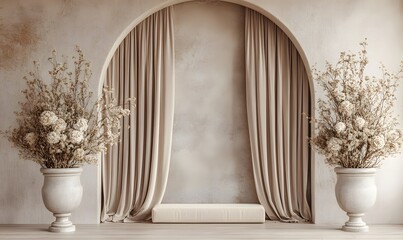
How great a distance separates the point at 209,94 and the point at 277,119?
103 cm

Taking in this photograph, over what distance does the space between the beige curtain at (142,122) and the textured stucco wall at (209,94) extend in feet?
0.76

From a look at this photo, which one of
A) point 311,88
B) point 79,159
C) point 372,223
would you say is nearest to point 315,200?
point 372,223

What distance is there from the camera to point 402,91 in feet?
23.4

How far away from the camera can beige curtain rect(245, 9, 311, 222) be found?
749cm

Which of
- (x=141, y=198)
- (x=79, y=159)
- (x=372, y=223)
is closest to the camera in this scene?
(x=79, y=159)

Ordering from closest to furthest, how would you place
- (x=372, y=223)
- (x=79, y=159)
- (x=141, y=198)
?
(x=79, y=159)
(x=372, y=223)
(x=141, y=198)

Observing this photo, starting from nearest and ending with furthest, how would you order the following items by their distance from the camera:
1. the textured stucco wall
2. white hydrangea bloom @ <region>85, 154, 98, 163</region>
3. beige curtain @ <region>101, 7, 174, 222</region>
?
white hydrangea bloom @ <region>85, 154, 98, 163</region> → beige curtain @ <region>101, 7, 174, 222</region> → the textured stucco wall

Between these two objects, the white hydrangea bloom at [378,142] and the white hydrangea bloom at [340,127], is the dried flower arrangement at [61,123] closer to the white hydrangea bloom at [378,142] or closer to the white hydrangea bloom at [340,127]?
the white hydrangea bloom at [340,127]

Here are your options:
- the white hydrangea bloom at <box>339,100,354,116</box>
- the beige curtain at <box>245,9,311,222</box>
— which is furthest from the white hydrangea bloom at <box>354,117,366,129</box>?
the beige curtain at <box>245,9,311,222</box>

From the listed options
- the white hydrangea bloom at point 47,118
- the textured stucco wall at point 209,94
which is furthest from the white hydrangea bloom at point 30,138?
the textured stucco wall at point 209,94

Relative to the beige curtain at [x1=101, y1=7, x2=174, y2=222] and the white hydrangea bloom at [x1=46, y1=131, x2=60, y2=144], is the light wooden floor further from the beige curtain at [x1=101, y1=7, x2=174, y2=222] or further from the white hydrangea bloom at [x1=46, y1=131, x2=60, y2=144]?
the white hydrangea bloom at [x1=46, y1=131, x2=60, y2=144]

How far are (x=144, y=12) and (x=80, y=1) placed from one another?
0.87 meters

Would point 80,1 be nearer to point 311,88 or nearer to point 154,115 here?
point 154,115

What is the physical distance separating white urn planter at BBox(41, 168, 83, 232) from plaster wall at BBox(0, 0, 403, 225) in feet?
2.12
